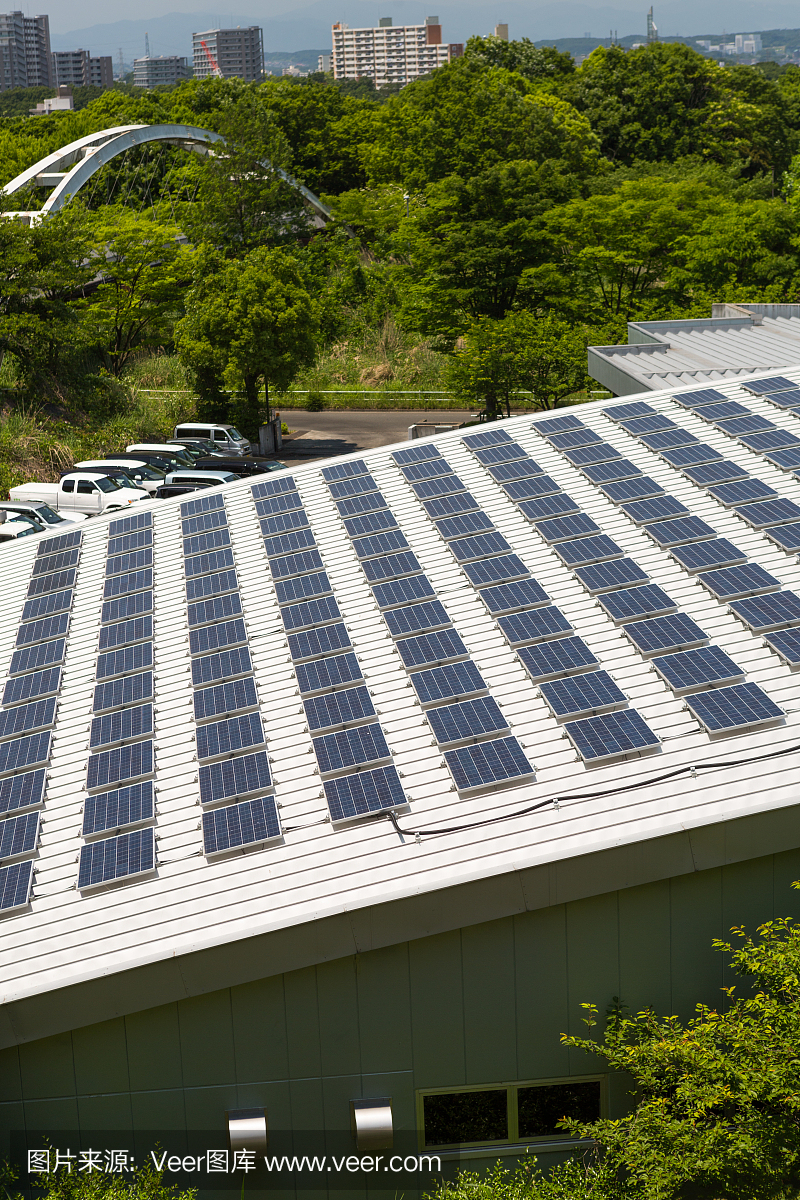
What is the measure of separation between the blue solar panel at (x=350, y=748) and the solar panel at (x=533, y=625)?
8.15ft

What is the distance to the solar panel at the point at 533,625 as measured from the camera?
13508 millimetres

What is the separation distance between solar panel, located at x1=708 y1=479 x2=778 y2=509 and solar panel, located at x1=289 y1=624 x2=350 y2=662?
6621 millimetres

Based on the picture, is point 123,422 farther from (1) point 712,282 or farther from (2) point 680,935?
(2) point 680,935

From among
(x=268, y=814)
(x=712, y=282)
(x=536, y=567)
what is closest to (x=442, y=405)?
(x=712, y=282)

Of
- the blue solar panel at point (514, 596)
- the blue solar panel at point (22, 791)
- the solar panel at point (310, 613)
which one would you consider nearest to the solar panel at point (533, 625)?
the blue solar panel at point (514, 596)

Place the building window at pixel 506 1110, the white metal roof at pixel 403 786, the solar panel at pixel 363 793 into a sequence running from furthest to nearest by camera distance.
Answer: the solar panel at pixel 363 793
the building window at pixel 506 1110
the white metal roof at pixel 403 786

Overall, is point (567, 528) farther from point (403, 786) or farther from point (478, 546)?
point (403, 786)

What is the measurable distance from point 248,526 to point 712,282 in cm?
3944

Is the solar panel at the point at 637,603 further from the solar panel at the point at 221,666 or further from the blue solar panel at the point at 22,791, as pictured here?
the blue solar panel at the point at 22,791

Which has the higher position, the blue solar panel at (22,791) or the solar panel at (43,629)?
the solar panel at (43,629)

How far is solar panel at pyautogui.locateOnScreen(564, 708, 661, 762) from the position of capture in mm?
11250

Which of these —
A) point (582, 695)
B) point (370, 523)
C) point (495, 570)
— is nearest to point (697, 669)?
point (582, 695)

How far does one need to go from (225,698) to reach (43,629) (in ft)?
17.1

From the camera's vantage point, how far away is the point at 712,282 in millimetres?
50656
